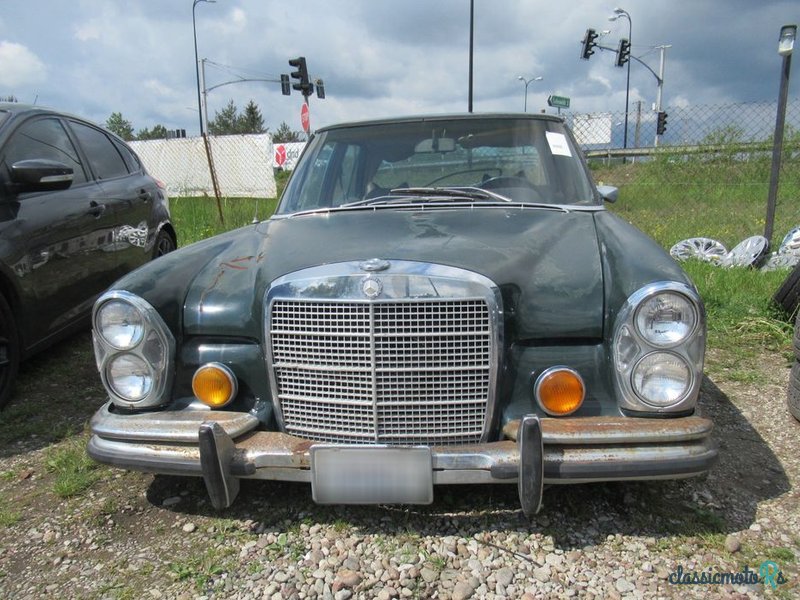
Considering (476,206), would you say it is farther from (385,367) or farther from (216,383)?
(216,383)

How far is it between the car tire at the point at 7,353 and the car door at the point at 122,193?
1.14 metres

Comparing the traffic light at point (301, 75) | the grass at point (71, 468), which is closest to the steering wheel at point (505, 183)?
the grass at point (71, 468)

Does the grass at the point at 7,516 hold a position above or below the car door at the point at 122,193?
below

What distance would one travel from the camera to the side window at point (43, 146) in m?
3.85

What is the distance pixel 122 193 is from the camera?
4.90m

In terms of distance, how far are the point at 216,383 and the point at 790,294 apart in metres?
4.55

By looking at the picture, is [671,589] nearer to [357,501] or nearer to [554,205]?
[357,501]

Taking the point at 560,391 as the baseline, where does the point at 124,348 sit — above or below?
above

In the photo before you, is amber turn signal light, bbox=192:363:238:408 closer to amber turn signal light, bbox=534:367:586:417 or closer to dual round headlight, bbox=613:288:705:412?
amber turn signal light, bbox=534:367:586:417

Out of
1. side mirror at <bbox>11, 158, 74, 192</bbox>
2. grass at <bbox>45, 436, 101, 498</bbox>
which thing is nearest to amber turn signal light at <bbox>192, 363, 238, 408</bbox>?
grass at <bbox>45, 436, 101, 498</bbox>

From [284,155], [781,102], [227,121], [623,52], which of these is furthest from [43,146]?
[227,121]

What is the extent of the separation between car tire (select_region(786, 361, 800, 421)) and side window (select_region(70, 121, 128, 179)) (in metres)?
4.99

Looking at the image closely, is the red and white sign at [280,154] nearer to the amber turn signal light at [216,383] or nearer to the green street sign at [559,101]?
the green street sign at [559,101]

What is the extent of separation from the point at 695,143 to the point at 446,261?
1037 centimetres
